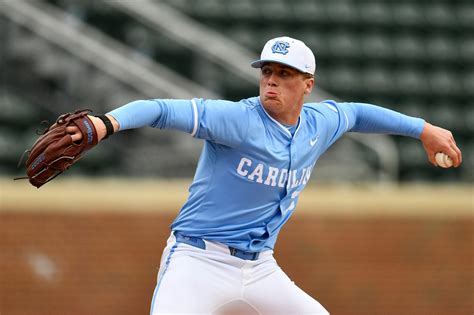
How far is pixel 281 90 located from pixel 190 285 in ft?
3.21

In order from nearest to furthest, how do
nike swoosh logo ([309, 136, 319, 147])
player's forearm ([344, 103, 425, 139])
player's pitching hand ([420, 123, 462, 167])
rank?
nike swoosh logo ([309, 136, 319, 147]) < player's pitching hand ([420, 123, 462, 167]) < player's forearm ([344, 103, 425, 139])

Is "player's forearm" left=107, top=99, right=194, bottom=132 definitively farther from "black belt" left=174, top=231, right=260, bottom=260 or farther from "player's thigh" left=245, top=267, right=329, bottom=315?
"player's thigh" left=245, top=267, right=329, bottom=315

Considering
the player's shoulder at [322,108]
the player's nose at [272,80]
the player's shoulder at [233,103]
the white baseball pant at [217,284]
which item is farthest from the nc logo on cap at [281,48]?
the white baseball pant at [217,284]

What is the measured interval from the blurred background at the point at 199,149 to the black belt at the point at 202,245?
12.9 ft

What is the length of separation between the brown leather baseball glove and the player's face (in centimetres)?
93

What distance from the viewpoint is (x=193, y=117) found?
3.94 meters

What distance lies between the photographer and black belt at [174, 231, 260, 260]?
429cm

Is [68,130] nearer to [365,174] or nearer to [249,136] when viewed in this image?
[249,136]

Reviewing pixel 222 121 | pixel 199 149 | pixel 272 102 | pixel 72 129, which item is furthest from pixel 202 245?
pixel 199 149

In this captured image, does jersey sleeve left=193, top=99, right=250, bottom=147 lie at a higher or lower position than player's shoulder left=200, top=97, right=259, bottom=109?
lower

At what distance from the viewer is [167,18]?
1048cm

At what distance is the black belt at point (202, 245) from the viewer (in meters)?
4.29

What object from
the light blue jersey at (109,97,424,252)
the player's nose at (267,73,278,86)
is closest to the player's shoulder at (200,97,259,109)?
the light blue jersey at (109,97,424,252)

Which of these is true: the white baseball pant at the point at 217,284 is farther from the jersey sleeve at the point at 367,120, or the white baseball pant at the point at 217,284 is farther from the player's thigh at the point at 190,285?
the jersey sleeve at the point at 367,120
